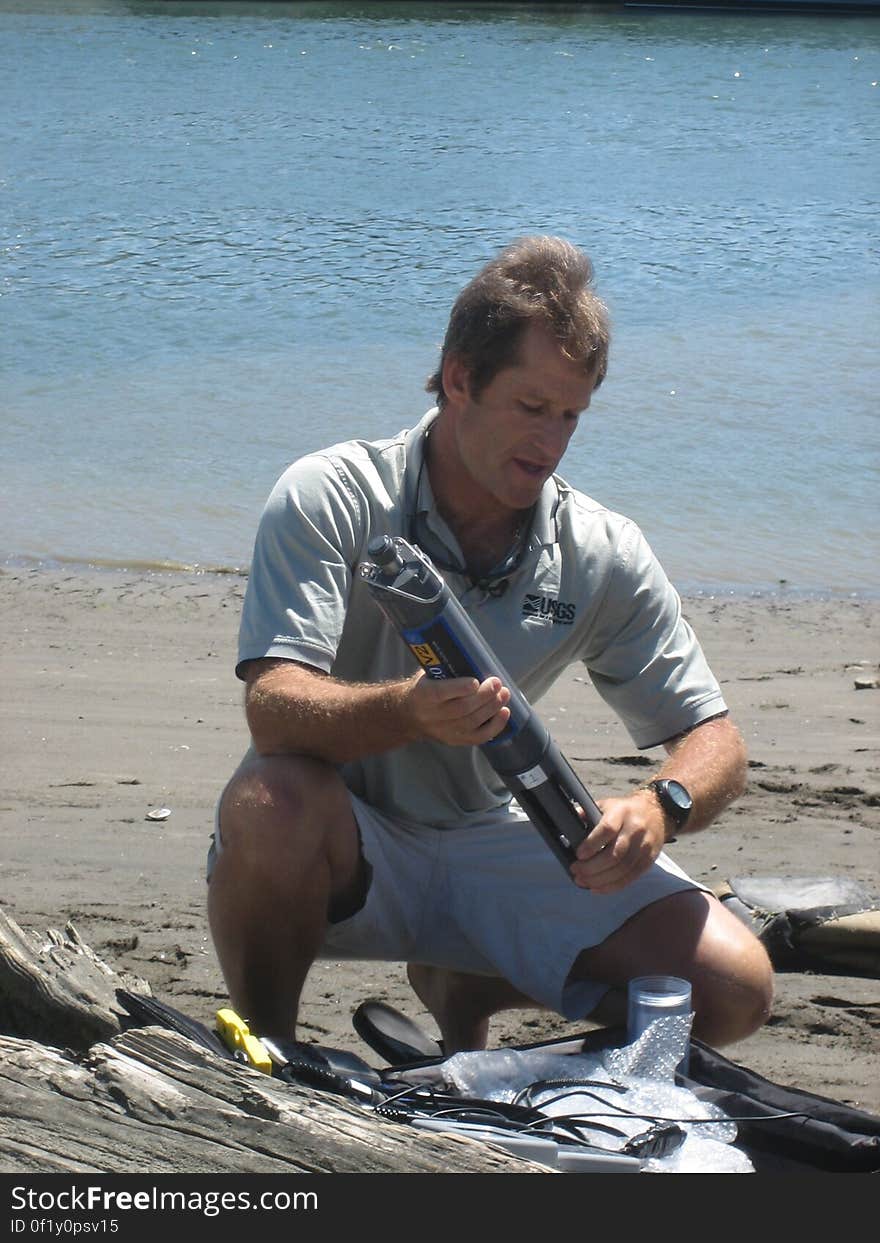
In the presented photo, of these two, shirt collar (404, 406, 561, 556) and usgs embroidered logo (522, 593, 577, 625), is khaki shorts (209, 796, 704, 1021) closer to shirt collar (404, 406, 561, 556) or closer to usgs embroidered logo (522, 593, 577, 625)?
usgs embroidered logo (522, 593, 577, 625)

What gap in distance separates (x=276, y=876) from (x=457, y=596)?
67cm

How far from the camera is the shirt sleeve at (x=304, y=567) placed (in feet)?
9.91

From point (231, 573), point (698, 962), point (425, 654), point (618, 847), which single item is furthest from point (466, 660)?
point (231, 573)

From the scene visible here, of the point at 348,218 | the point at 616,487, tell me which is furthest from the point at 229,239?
the point at 616,487

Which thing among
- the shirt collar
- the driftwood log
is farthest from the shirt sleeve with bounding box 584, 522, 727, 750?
the driftwood log

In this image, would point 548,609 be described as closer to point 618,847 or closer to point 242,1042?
point 618,847

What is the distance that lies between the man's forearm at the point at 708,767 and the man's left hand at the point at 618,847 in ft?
0.62

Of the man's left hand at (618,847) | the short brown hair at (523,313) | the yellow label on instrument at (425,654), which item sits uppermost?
the short brown hair at (523,313)

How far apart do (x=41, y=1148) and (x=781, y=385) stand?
9.13 m

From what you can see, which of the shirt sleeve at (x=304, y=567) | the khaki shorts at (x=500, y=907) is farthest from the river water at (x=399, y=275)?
the shirt sleeve at (x=304, y=567)

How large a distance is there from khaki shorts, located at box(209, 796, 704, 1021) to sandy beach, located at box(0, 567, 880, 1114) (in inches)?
16.9

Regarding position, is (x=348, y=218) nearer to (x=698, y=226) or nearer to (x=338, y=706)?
(x=698, y=226)

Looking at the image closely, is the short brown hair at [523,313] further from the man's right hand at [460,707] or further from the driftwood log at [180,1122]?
the driftwood log at [180,1122]

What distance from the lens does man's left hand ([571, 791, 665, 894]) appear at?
288cm
